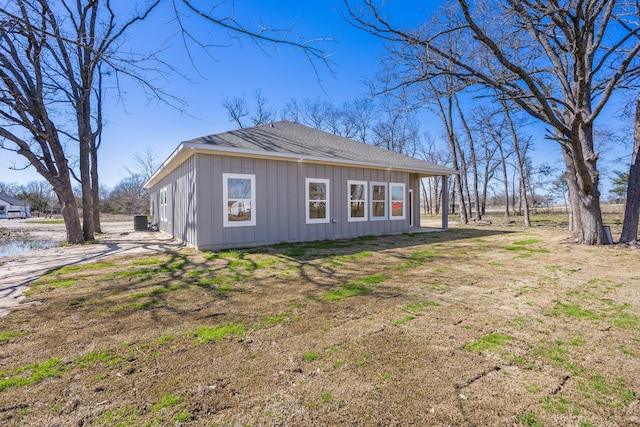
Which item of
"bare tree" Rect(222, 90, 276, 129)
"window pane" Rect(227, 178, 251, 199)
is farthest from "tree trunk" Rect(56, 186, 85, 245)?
"bare tree" Rect(222, 90, 276, 129)

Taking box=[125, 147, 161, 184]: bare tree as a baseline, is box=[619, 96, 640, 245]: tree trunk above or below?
below

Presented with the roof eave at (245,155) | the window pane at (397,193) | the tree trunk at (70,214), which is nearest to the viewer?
the roof eave at (245,155)

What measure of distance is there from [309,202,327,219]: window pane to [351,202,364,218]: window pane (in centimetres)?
110

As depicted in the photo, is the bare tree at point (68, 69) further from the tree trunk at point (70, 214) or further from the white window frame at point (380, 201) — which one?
the white window frame at point (380, 201)

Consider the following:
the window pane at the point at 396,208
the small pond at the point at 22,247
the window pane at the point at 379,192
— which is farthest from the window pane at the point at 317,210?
the small pond at the point at 22,247

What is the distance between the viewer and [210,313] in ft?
10.2

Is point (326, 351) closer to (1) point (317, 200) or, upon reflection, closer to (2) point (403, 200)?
(1) point (317, 200)

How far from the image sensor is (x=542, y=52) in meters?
8.06

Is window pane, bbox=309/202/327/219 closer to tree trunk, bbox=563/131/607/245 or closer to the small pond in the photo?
tree trunk, bbox=563/131/607/245

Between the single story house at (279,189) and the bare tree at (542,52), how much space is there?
11.3 ft

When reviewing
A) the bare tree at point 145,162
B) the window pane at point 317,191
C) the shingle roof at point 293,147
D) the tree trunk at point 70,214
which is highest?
the bare tree at point 145,162

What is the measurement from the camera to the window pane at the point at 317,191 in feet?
28.1

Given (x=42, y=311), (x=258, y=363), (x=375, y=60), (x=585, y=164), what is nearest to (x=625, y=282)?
(x=585, y=164)

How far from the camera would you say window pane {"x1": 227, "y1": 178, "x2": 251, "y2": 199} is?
24.0ft
